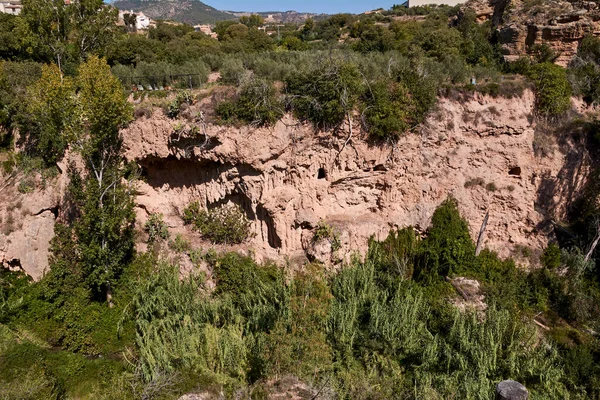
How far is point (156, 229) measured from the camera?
15.6 metres

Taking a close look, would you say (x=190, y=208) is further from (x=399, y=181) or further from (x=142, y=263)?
(x=399, y=181)


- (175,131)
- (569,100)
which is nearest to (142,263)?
(175,131)

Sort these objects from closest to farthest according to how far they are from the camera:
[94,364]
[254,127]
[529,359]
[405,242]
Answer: [529,359]
[94,364]
[254,127]
[405,242]

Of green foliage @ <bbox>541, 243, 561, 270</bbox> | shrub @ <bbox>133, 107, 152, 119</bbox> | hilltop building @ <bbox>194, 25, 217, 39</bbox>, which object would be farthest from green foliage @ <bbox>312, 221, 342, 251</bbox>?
hilltop building @ <bbox>194, 25, 217, 39</bbox>

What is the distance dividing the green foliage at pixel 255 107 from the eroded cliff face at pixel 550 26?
15.1m

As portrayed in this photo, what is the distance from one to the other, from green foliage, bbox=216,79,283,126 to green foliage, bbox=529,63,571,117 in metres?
10.7

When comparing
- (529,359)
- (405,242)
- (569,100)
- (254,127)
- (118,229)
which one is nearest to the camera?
(529,359)

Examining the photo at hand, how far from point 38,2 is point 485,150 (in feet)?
62.8

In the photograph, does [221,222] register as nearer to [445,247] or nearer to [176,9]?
[445,247]

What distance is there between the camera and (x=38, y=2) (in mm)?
16438

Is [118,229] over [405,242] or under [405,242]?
over

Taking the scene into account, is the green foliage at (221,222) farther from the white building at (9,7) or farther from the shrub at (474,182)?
the white building at (9,7)

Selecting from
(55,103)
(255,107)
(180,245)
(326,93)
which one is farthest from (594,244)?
(55,103)

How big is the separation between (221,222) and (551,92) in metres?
14.2
